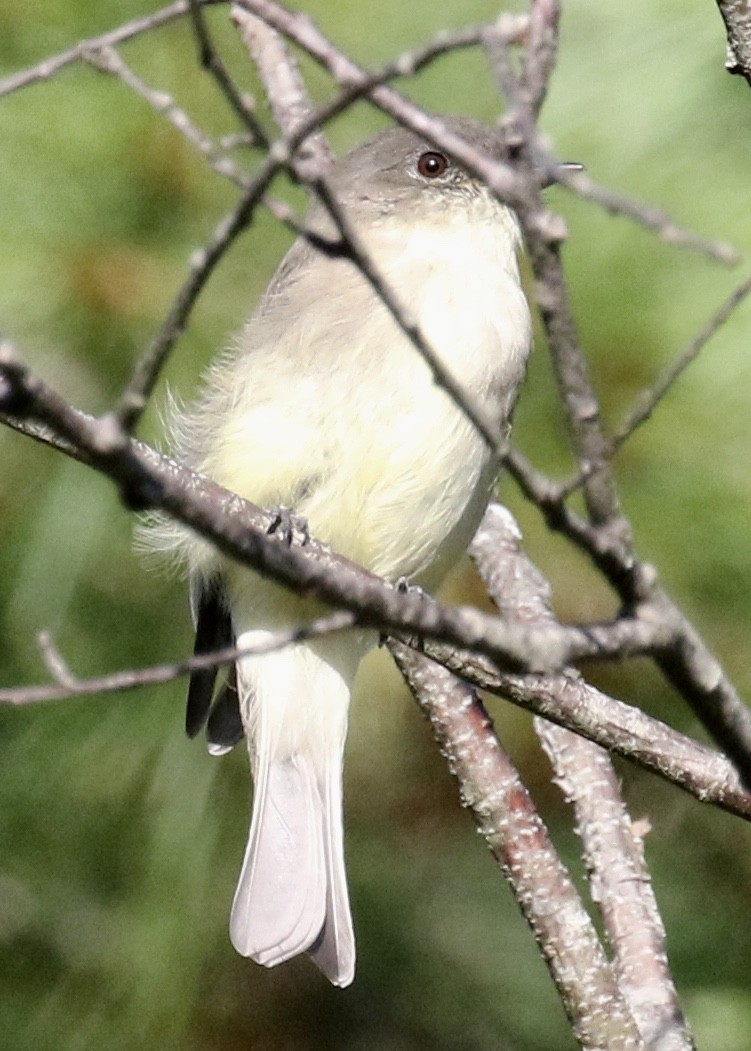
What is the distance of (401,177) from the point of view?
3162 mm

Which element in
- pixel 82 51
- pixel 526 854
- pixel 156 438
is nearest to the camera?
pixel 82 51

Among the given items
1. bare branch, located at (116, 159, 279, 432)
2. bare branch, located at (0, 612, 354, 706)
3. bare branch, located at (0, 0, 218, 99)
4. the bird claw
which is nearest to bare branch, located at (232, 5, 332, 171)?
the bird claw

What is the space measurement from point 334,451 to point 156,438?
1.34ft

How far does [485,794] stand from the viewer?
277 centimetres

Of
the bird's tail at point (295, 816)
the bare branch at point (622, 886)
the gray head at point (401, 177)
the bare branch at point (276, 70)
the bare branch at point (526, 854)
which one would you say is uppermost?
the bare branch at point (276, 70)

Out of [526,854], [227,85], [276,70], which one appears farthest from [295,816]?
[227,85]

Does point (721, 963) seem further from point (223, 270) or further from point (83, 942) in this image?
point (223, 270)

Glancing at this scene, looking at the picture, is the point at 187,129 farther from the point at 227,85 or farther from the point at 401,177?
the point at 401,177

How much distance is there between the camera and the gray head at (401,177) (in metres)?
3.06

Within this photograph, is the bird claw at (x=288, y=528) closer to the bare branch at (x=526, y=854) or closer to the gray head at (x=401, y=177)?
the bare branch at (x=526, y=854)

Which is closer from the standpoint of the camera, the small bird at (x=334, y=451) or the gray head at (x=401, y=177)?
the small bird at (x=334, y=451)

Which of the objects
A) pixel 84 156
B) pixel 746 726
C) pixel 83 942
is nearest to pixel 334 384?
pixel 84 156

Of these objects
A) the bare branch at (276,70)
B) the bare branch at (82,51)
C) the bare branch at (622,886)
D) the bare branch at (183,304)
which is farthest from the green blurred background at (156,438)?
the bare branch at (183,304)

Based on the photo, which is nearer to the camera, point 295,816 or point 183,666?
point 183,666
